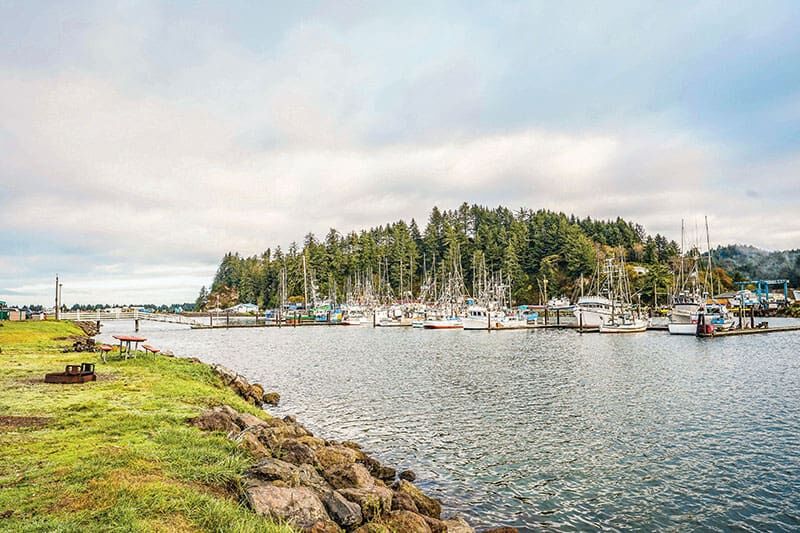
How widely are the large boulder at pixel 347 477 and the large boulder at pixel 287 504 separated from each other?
292 centimetres

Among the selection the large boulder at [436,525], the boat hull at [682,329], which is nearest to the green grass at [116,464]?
the large boulder at [436,525]

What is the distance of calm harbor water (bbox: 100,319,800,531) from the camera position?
1535cm

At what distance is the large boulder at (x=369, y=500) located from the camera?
11.8 metres

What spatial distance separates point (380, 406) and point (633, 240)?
186524 mm

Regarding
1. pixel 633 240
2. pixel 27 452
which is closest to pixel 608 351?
pixel 27 452

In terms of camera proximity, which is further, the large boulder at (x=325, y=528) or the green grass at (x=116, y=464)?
the large boulder at (x=325, y=528)

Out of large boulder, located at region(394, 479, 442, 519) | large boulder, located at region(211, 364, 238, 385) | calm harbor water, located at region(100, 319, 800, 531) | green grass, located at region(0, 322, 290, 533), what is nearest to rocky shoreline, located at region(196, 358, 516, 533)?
large boulder, located at region(394, 479, 442, 519)

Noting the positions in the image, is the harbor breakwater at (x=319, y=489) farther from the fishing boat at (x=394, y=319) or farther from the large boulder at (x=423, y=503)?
the fishing boat at (x=394, y=319)

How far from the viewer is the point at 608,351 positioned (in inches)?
2346

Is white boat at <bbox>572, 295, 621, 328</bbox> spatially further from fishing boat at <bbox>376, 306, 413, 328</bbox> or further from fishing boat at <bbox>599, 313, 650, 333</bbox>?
fishing boat at <bbox>376, 306, 413, 328</bbox>

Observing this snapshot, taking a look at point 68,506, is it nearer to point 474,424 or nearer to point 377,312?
point 474,424

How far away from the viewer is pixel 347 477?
13859 millimetres

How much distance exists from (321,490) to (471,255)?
17063cm

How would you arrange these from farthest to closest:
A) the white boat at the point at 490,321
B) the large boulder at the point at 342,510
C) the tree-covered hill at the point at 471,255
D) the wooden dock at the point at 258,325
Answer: the tree-covered hill at the point at 471,255
the wooden dock at the point at 258,325
the white boat at the point at 490,321
the large boulder at the point at 342,510
